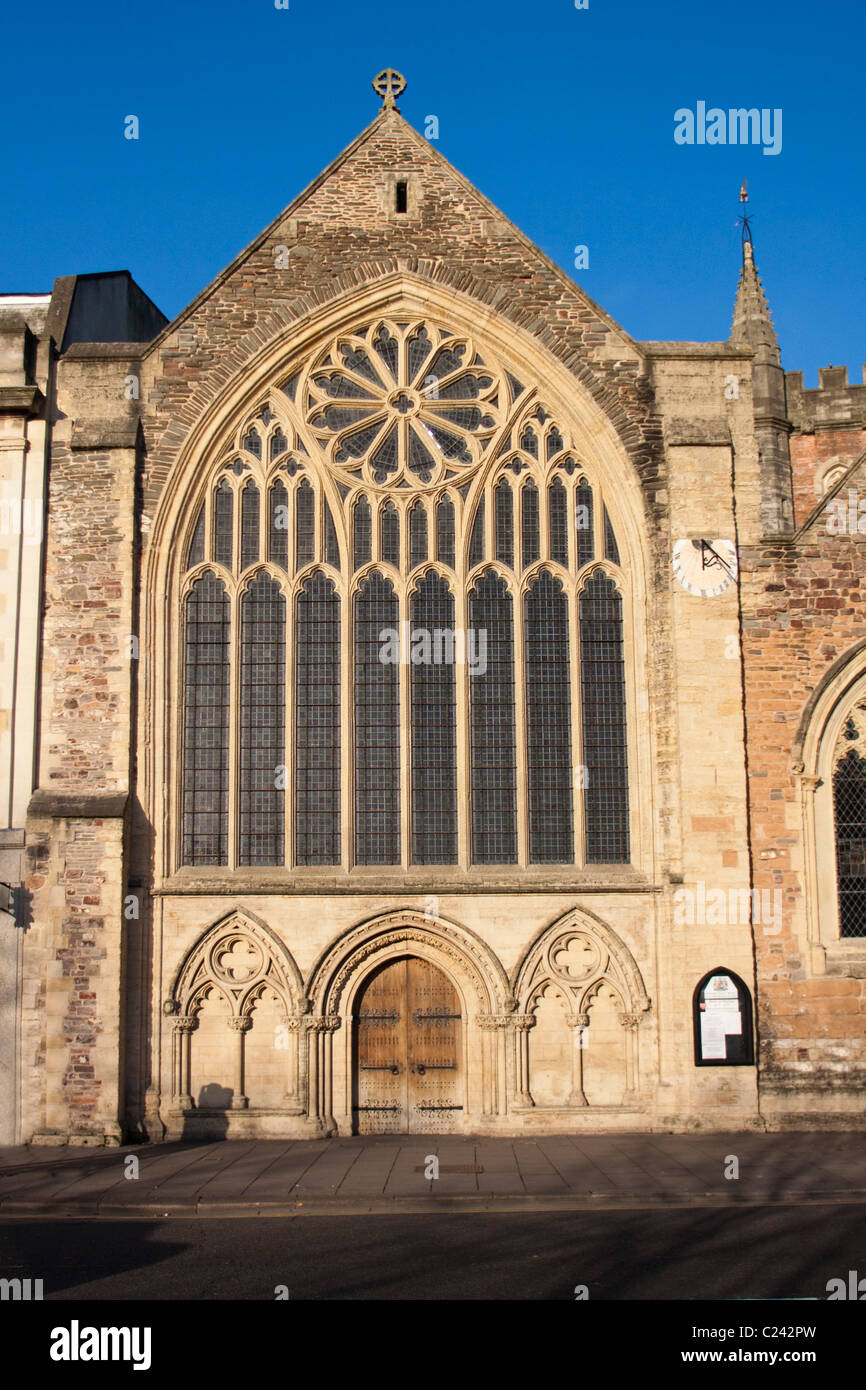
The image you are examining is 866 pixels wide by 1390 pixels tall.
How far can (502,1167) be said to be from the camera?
1325cm

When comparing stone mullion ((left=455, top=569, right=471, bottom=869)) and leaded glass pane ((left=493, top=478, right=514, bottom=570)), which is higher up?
leaded glass pane ((left=493, top=478, right=514, bottom=570))

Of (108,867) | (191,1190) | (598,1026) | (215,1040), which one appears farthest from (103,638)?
(598,1026)

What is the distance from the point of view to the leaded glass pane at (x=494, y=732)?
52.8 ft

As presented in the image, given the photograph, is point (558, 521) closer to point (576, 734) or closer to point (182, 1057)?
point (576, 734)

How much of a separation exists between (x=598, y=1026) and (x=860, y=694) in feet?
17.6

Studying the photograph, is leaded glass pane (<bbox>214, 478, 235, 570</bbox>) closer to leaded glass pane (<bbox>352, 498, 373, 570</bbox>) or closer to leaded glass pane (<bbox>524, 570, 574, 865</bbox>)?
leaded glass pane (<bbox>352, 498, 373, 570</bbox>)

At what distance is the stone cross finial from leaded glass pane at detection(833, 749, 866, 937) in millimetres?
10855

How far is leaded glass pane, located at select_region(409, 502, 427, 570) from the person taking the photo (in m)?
16.6

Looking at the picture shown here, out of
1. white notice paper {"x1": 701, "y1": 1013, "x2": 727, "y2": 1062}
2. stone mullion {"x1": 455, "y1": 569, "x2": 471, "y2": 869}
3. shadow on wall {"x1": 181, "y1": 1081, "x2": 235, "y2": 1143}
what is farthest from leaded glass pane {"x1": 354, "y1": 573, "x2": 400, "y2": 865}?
white notice paper {"x1": 701, "y1": 1013, "x2": 727, "y2": 1062}

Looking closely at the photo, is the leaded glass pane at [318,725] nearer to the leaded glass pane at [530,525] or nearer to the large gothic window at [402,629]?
the large gothic window at [402,629]

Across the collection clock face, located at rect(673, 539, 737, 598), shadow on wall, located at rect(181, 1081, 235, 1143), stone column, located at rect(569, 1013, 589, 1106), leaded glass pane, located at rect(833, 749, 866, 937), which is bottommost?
shadow on wall, located at rect(181, 1081, 235, 1143)

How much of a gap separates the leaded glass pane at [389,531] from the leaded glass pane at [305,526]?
89 cm

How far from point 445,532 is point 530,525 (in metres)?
1.13
